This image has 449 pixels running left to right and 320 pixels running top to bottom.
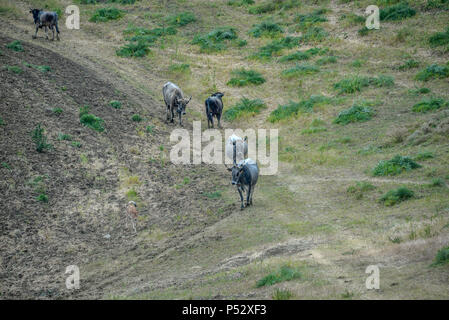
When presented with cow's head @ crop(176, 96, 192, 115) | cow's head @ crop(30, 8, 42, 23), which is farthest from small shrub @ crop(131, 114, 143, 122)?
cow's head @ crop(30, 8, 42, 23)

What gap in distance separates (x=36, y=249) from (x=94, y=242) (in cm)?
191

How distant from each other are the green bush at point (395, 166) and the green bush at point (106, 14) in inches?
1302

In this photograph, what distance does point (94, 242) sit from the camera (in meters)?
18.4

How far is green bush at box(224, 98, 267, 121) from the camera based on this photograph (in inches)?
1278

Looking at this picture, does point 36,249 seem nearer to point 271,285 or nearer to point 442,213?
point 271,285

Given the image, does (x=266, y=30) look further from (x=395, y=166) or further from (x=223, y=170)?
(x=395, y=166)

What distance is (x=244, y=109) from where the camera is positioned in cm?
3300

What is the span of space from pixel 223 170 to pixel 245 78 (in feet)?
42.9

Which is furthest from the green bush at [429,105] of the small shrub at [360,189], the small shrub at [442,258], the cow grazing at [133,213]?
the small shrub at [442,258]

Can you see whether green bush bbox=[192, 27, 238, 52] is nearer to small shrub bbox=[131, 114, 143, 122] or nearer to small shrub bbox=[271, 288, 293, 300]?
small shrub bbox=[131, 114, 143, 122]

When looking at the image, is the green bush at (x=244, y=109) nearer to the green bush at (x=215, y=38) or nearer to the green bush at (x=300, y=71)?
the green bush at (x=300, y=71)

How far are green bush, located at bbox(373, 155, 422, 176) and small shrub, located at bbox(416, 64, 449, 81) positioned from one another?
1171cm
